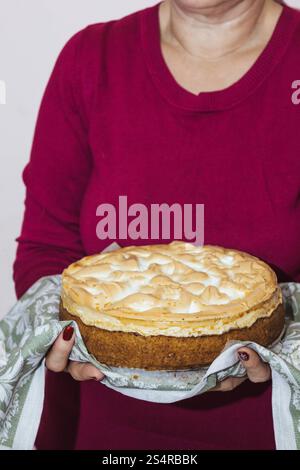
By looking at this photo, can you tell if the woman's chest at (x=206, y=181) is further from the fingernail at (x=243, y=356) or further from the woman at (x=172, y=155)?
the fingernail at (x=243, y=356)

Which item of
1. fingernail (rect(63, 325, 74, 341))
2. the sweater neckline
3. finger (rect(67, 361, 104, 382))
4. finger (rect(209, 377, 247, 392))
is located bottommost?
Answer: finger (rect(209, 377, 247, 392))

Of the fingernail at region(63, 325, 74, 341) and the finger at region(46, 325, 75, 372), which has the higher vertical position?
the fingernail at region(63, 325, 74, 341)

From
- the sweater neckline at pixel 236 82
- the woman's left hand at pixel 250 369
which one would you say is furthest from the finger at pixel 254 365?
the sweater neckline at pixel 236 82

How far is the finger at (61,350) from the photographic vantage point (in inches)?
32.3

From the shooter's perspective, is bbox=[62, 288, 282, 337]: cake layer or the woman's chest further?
the woman's chest

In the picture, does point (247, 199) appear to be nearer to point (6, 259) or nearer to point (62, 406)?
point (62, 406)

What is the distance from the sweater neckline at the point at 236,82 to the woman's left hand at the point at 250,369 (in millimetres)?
403

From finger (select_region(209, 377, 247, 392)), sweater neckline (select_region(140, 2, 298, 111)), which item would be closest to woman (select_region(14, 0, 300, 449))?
sweater neckline (select_region(140, 2, 298, 111))

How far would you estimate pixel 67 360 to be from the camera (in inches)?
34.2

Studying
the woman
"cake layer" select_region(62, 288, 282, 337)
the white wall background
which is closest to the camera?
"cake layer" select_region(62, 288, 282, 337)

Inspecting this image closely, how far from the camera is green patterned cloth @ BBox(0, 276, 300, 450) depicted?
79 centimetres

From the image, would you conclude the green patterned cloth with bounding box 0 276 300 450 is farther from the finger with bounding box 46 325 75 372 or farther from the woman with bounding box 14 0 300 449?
the woman with bounding box 14 0 300 449

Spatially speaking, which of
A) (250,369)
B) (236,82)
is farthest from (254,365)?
(236,82)

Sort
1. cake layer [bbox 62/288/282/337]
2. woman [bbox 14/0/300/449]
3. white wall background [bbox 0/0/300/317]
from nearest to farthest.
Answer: cake layer [bbox 62/288/282/337] < woman [bbox 14/0/300/449] < white wall background [bbox 0/0/300/317]
